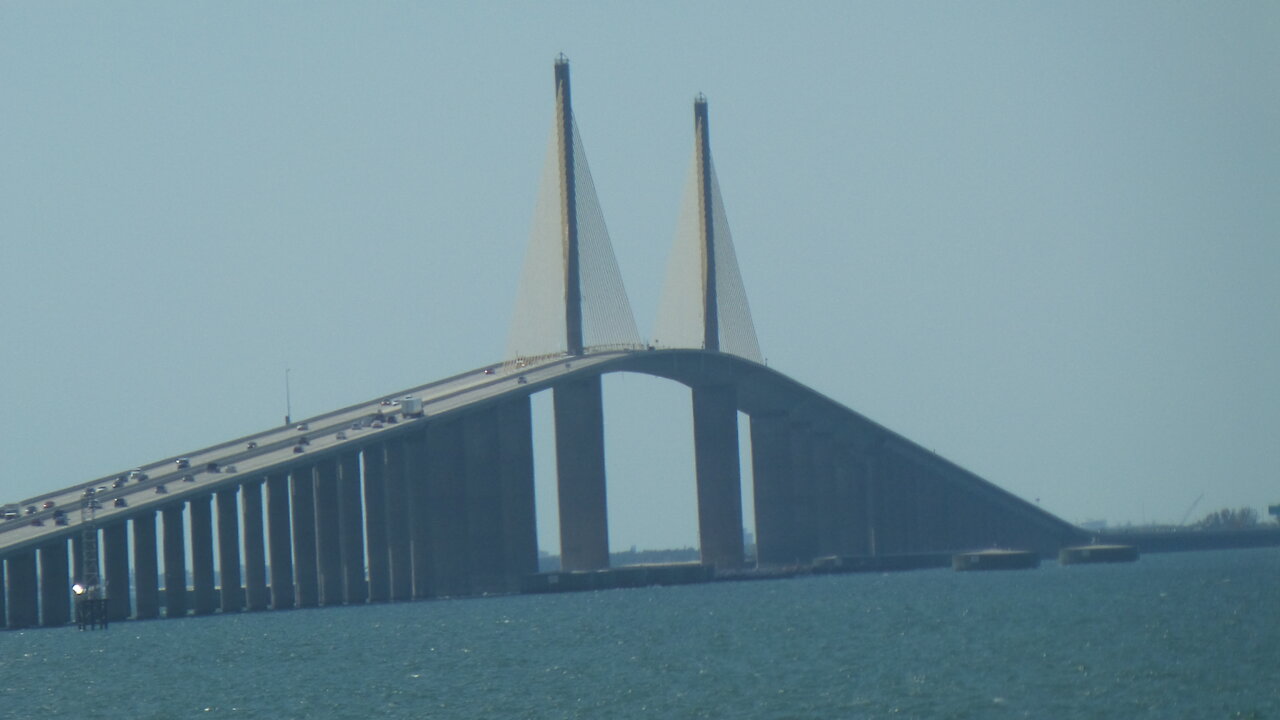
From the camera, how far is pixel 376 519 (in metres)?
99.0

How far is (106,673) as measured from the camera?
64.9 meters

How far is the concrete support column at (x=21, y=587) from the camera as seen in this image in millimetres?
82500

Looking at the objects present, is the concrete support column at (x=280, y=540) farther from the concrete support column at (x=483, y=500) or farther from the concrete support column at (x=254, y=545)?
the concrete support column at (x=483, y=500)

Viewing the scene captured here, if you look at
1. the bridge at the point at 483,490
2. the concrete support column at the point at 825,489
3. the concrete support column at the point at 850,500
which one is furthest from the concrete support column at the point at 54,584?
the concrete support column at the point at 850,500

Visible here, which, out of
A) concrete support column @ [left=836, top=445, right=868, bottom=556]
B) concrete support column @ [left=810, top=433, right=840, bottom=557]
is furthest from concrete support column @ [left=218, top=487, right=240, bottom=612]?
concrete support column @ [left=836, top=445, right=868, bottom=556]

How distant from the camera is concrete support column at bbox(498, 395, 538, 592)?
352ft

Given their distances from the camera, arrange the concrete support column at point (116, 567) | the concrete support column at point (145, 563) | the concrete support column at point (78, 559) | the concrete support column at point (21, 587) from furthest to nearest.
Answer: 1. the concrete support column at point (145, 563)
2. the concrete support column at point (116, 567)
3. the concrete support column at point (78, 559)
4. the concrete support column at point (21, 587)

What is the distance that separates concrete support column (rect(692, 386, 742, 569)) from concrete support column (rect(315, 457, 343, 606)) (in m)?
37.8

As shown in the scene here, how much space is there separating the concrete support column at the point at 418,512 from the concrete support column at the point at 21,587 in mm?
21323

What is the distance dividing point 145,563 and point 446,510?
1903 centimetres

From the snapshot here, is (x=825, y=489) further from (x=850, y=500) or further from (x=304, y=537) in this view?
(x=304, y=537)

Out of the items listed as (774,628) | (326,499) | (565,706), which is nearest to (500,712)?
(565,706)

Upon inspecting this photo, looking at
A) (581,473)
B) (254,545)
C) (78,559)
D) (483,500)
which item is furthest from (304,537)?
(581,473)

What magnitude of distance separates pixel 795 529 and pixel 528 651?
6931 centimetres
